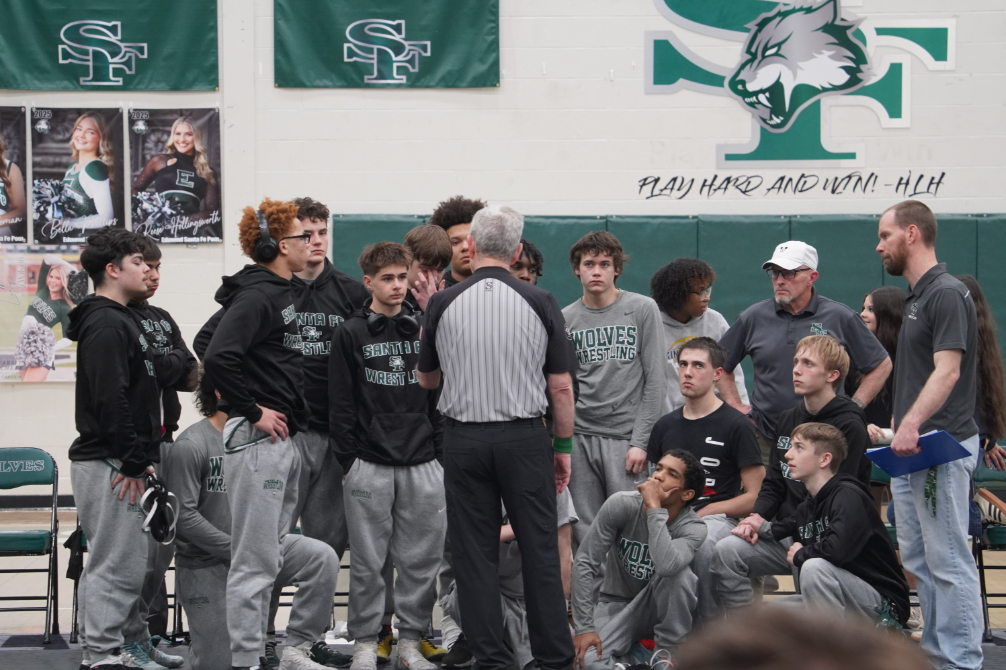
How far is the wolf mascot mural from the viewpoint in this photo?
307 inches

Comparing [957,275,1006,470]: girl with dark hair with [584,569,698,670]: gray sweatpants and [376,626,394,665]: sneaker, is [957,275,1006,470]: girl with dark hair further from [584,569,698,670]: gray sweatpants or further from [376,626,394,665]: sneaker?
[376,626,394,665]: sneaker

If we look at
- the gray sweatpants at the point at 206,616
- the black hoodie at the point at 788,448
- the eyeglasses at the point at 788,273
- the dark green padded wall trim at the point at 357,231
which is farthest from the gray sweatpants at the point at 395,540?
the dark green padded wall trim at the point at 357,231

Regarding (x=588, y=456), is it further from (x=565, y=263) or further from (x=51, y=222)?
(x=51, y=222)

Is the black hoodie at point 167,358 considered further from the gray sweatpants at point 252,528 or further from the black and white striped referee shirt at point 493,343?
the black and white striped referee shirt at point 493,343

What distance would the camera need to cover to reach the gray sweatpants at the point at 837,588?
12.0 feet

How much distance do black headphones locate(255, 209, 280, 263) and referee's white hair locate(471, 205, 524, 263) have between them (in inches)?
33.0

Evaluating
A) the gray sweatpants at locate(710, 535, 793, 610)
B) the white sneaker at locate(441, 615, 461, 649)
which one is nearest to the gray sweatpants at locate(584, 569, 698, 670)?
the gray sweatpants at locate(710, 535, 793, 610)

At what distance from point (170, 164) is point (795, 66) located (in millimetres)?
5112

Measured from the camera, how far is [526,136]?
796 centimetres

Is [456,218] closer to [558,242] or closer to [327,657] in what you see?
[327,657]

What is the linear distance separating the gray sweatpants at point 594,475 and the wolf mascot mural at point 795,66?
4.25m

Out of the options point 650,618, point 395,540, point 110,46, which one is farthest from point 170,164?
point 650,618

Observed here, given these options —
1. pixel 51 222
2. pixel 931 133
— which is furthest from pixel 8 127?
pixel 931 133

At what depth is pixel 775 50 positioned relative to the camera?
25.8 feet
